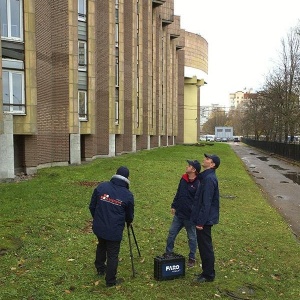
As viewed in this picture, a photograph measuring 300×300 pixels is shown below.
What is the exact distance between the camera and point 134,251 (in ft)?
24.4

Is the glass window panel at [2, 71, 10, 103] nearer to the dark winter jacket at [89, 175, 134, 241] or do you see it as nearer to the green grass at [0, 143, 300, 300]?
the green grass at [0, 143, 300, 300]

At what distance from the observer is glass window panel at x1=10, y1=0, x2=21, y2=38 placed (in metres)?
17.2

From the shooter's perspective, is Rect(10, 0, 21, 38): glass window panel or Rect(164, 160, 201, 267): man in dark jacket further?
Rect(10, 0, 21, 38): glass window panel

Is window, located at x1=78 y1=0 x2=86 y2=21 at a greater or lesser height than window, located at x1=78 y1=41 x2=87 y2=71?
greater

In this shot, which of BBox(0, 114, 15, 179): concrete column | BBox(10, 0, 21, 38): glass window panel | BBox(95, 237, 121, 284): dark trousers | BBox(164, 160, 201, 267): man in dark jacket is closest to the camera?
BBox(95, 237, 121, 284): dark trousers

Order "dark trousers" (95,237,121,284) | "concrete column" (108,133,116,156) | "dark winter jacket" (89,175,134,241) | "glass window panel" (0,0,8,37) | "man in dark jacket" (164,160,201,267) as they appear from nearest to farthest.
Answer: "dark winter jacket" (89,175,134,241) → "dark trousers" (95,237,121,284) → "man in dark jacket" (164,160,201,267) → "glass window panel" (0,0,8,37) → "concrete column" (108,133,116,156)

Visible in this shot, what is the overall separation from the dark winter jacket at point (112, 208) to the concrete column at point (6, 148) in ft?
39.1

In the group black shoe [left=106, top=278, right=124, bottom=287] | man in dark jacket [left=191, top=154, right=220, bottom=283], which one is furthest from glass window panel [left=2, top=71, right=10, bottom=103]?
man in dark jacket [left=191, top=154, right=220, bottom=283]

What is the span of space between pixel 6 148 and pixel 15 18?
5.80 metres

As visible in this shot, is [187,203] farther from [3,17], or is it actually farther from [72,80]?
[72,80]

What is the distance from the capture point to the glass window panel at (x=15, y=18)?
17.2 metres

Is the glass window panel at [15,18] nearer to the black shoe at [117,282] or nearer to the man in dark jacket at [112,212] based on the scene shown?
the man in dark jacket at [112,212]

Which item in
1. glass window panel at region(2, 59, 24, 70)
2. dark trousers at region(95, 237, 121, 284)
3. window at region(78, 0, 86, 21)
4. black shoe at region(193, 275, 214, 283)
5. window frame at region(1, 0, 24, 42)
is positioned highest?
window at region(78, 0, 86, 21)

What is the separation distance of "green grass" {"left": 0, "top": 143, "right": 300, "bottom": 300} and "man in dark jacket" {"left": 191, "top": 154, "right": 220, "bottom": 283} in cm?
29
